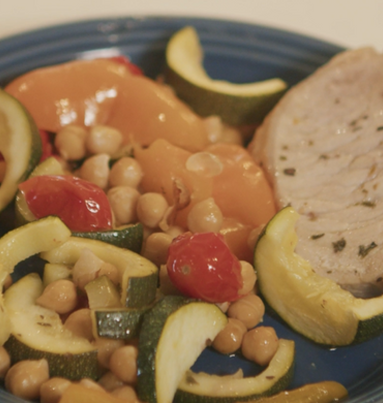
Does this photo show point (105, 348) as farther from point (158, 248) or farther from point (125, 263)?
point (158, 248)

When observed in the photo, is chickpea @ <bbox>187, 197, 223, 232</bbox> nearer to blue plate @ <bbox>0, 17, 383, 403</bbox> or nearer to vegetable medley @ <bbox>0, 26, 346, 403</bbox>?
vegetable medley @ <bbox>0, 26, 346, 403</bbox>

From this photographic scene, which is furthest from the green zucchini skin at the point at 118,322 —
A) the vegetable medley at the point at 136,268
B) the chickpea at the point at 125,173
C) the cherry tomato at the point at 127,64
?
the cherry tomato at the point at 127,64

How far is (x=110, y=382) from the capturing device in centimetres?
213

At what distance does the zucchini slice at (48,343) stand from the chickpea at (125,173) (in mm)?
975

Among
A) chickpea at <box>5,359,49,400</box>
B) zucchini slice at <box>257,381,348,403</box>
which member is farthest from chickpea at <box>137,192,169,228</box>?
zucchini slice at <box>257,381,348,403</box>

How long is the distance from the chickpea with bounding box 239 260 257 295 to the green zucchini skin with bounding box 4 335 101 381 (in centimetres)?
80

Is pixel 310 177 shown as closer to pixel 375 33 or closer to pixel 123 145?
pixel 123 145

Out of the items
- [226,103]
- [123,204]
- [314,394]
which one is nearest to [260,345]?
[314,394]

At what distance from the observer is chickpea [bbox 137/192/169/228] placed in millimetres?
2779

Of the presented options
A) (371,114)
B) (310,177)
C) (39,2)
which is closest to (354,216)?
(310,177)

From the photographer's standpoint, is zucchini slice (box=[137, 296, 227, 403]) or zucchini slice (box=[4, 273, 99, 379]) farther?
zucchini slice (box=[4, 273, 99, 379])

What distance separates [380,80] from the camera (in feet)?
10.9

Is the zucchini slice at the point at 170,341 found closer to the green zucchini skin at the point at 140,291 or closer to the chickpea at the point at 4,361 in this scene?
the green zucchini skin at the point at 140,291

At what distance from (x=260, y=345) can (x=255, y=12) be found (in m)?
3.94
